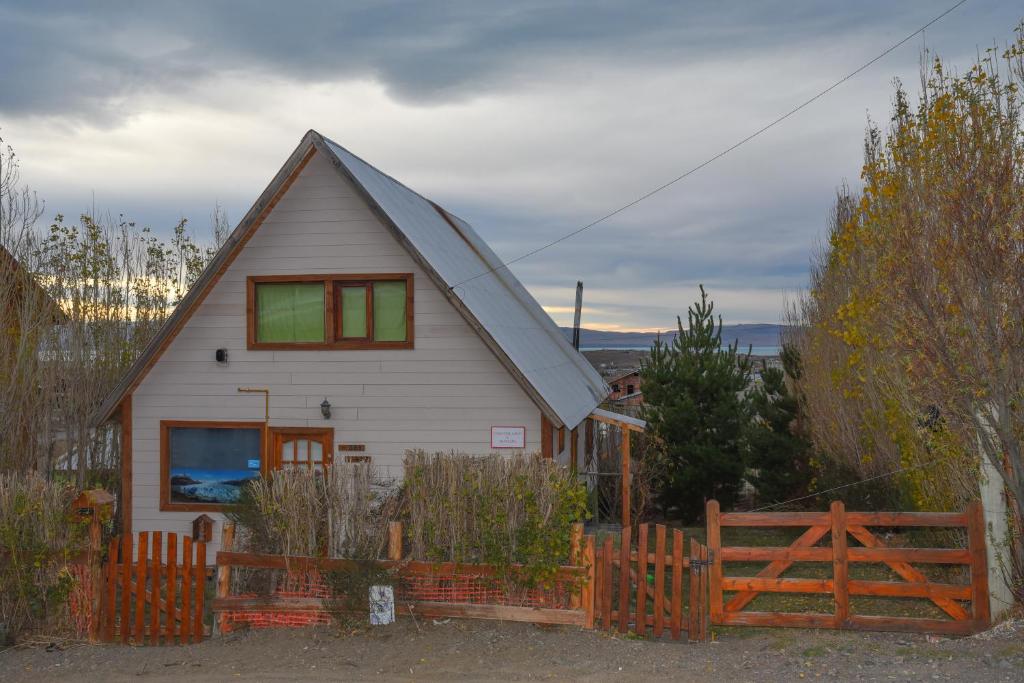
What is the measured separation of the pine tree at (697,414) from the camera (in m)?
20.6

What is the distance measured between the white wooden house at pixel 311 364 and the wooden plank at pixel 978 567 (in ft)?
19.4

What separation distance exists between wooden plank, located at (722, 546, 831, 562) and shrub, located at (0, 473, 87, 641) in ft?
23.4

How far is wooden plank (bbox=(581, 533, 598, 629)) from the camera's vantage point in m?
9.95

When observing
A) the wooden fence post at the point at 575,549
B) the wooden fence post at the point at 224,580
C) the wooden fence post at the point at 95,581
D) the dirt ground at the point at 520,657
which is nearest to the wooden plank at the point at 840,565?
the dirt ground at the point at 520,657

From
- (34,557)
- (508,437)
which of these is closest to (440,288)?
(508,437)

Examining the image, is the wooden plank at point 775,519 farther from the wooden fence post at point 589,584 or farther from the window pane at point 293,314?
the window pane at point 293,314

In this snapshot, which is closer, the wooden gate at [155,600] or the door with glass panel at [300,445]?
the wooden gate at [155,600]

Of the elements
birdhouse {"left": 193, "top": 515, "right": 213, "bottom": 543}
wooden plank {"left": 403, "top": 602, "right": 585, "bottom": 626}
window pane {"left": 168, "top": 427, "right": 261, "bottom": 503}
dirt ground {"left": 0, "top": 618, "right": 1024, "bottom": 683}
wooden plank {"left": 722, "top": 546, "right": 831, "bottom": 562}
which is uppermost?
window pane {"left": 168, "top": 427, "right": 261, "bottom": 503}

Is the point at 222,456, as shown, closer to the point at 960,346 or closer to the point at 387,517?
the point at 387,517

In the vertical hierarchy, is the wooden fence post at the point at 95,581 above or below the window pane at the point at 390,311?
below

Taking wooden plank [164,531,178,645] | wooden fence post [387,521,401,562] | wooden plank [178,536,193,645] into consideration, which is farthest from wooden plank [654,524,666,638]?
wooden plank [164,531,178,645]

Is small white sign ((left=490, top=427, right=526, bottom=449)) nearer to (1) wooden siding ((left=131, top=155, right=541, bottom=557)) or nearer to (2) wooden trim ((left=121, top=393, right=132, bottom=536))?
(1) wooden siding ((left=131, top=155, right=541, bottom=557))

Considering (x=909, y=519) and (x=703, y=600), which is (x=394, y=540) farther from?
(x=909, y=519)

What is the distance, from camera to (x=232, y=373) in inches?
588
